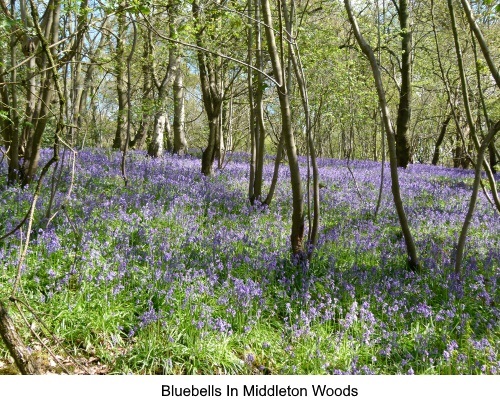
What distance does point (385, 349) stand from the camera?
387 cm

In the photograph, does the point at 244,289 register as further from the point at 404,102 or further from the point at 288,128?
the point at 404,102

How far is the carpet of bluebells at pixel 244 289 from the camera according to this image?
149 inches

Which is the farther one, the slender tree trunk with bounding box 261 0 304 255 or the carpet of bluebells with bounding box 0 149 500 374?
the slender tree trunk with bounding box 261 0 304 255

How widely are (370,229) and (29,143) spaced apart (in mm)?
6787

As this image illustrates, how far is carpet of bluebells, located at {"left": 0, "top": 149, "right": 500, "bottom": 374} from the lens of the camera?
378 cm

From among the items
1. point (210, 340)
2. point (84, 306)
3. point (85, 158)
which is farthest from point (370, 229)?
point (85, 158)
